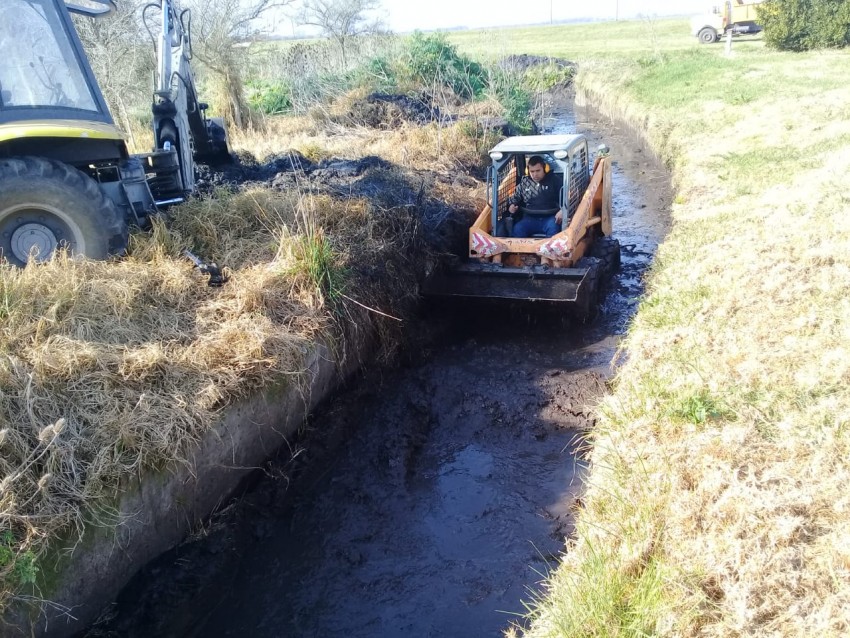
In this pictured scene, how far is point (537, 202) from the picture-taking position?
341 inches

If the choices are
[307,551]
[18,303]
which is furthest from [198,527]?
[18,303]

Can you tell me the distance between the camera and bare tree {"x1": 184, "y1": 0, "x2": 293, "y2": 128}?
50.5ft

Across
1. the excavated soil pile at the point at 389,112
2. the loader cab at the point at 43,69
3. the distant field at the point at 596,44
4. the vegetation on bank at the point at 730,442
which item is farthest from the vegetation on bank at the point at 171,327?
the distant field at the point at 596,44

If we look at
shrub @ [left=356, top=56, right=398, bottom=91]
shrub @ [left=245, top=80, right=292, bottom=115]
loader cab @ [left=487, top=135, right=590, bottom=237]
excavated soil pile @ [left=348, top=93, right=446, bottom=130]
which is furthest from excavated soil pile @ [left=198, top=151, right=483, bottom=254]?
shrub @ [left=356, top=56, right=398, bottom=91]

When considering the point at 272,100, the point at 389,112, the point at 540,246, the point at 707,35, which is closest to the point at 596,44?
the point at 707,35

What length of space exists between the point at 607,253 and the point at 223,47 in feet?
37.4

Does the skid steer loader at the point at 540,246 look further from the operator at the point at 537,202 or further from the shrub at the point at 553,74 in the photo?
the shrub at the point at 553,74

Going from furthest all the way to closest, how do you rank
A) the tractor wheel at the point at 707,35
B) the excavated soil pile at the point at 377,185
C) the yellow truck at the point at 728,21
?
1. the tractor wheel at the point at 707,35
2. the yellow truck at the point at 728,21
3. the excavated soil pile at the point at 377,185

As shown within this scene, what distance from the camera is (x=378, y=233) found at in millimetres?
7551

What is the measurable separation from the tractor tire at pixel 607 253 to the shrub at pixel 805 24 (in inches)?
757

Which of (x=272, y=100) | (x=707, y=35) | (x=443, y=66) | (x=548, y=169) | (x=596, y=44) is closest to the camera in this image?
(x=548, y=169)

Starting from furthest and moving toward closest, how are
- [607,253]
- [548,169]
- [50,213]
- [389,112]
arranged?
[389,112] → [607,253] → [548,169] → [50,213]

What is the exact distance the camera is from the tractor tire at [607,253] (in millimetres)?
8781

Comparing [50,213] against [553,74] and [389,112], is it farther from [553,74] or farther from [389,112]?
[553,74]
